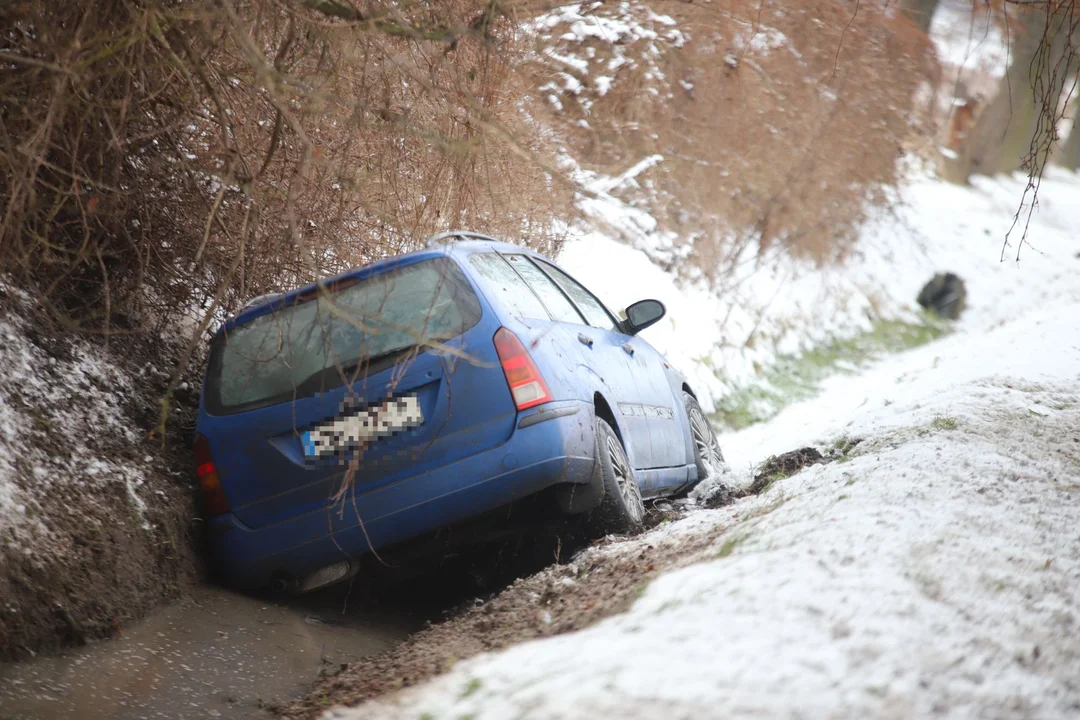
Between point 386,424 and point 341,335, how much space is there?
0.49m

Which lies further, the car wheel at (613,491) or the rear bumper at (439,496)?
the car wheel at (613,491)

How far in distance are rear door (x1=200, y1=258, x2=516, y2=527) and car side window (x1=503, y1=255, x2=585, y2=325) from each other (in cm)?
87

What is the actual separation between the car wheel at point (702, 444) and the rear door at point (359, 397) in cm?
300

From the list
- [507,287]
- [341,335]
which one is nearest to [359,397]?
[341,335]

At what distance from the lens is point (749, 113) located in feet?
49.8

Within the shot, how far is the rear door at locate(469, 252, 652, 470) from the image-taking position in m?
5.15

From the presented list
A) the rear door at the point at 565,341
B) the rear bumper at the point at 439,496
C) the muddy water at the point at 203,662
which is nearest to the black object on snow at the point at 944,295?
the rear door at the point at 565,341

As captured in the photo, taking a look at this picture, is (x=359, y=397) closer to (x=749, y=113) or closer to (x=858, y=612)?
(x=858, y=612)

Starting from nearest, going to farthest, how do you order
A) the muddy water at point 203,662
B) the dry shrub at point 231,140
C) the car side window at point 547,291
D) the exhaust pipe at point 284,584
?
the muddy water at point 203,662, the dry shrub at point 231,140, the exhaust pipe at point 284,584, the car side window at point 547,291

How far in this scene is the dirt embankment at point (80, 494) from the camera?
13.8 feet

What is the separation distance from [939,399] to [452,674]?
5.62 meters

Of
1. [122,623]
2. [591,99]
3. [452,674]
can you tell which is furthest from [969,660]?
[591,99]

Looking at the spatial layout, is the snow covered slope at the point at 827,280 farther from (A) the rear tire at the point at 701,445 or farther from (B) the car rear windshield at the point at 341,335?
(B) the car rear windshield at the point at 341,335

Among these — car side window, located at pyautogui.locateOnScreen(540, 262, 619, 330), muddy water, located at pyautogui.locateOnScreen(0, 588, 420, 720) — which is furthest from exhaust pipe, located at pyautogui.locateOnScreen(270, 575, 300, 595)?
car side window, located at pyautogui.locateOnScreen(540, 262, 619, 330)
